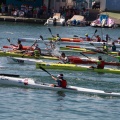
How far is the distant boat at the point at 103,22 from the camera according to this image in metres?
98.5

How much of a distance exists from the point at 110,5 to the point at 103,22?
37.5 ft

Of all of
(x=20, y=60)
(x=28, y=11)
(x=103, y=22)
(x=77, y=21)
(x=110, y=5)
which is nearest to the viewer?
(x=20, y=60)

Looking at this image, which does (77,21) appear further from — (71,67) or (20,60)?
(71,67)

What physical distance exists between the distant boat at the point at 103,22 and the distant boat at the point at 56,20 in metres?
4.29

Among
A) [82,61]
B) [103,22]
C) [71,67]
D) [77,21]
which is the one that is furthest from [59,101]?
[77,21]

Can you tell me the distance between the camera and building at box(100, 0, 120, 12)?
357ft

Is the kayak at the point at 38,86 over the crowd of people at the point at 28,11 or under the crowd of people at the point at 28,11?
over

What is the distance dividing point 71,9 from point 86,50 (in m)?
42.4

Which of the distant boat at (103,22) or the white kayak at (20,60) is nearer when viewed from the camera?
the white kayak at (20,60)

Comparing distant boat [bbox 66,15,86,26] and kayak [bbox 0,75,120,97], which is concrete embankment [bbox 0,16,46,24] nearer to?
distant boat [bbox 66,15,86,26]

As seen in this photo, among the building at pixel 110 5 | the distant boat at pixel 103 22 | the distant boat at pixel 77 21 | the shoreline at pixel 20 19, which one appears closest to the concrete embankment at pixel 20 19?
the shoreline at pixel 20 19

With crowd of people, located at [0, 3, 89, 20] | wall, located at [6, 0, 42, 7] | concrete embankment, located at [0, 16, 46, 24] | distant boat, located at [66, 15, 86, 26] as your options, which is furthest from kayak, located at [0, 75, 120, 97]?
wall, located at [6, 0, 42, 7]

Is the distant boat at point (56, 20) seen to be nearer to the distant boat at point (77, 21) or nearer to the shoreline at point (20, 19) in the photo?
the distant boat at point (77, 21)

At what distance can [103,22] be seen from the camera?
323ft
